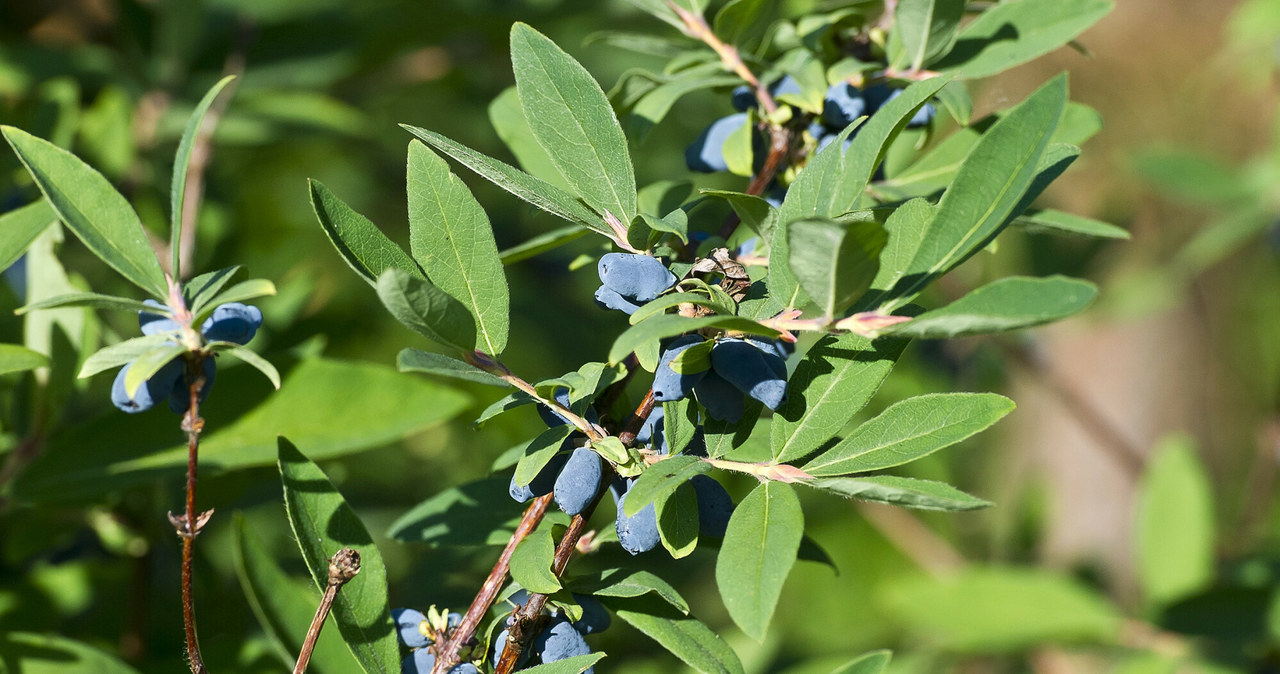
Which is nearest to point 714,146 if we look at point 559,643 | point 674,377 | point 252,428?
point 674,377

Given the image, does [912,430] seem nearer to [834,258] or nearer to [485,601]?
[834,258]

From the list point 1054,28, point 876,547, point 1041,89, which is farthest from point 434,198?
point 876,547

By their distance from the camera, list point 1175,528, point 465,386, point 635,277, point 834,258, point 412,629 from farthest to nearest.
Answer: point 465,386
point 1175,528
point 412,629
point 635,277
point 834,258

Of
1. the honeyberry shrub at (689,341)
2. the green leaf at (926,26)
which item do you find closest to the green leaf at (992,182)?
the honeyberry shrub at (689,341)

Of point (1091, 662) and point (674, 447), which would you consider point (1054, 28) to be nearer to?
point (674, 447)

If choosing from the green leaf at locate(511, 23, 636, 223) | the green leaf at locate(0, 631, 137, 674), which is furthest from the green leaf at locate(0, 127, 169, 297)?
the green leaf at locate(0, 631, 137, 674)
